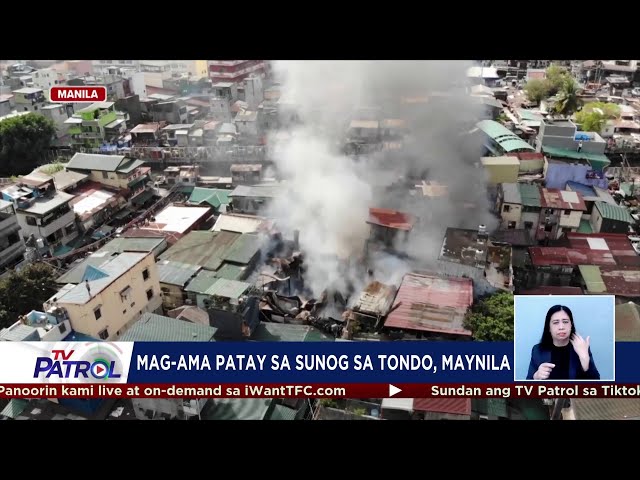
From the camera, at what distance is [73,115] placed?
15.3 metres

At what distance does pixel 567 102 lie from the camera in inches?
637

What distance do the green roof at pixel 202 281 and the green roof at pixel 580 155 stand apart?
8971 mm

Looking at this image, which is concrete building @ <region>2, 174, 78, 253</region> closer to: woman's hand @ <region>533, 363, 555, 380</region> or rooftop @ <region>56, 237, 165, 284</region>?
rooftop @ <region>56, 237, 165, 284</region>

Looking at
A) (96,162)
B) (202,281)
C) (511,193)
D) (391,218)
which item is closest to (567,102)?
(511,193)

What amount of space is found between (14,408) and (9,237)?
4038 mm

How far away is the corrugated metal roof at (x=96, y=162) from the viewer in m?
12.5

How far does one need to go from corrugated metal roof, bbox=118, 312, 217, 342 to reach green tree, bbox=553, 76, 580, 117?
14.5 m

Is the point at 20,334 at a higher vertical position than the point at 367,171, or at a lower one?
lower

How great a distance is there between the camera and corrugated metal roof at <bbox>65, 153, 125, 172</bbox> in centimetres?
1255

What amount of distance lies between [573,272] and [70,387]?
8.05 m

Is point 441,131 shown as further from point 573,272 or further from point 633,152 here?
point 633,152

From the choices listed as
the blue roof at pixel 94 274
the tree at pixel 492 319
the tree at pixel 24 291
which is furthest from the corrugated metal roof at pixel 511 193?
the tree at pixel 24 291

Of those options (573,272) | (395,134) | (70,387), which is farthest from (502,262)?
(70,387)

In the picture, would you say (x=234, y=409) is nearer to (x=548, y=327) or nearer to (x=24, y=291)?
(x=548, y=327)
